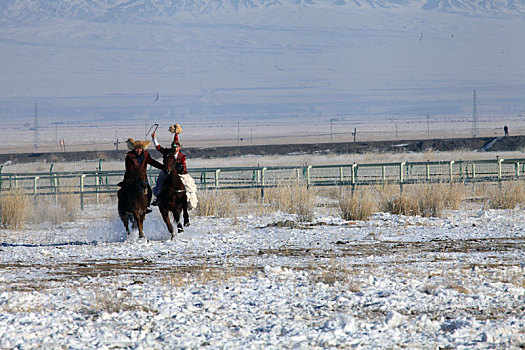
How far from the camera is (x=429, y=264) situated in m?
11.6

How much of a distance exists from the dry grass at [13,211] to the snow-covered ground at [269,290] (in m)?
3.75

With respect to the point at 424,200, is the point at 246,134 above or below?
above

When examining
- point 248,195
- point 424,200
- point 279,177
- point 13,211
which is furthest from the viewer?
point 279,177

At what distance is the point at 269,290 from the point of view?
9656 millimetres

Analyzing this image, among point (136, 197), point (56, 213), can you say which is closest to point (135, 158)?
point (136, 197)

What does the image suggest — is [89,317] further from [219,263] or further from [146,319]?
[219,263]

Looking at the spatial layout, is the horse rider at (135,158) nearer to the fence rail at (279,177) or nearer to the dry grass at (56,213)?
the fence rail at (279,177)

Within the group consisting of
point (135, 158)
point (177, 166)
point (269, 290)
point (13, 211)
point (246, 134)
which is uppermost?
point (246, 134)

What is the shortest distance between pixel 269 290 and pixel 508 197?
A: 43.7 ft

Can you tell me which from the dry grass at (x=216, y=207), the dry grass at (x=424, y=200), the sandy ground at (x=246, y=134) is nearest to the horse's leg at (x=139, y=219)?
the dry grass at (x=216, y=207)

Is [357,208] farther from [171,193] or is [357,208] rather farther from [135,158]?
[135,158]

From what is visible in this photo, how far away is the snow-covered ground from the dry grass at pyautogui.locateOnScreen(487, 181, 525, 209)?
517cm

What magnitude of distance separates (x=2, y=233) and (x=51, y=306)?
10.2m

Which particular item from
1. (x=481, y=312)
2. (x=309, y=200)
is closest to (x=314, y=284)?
(x=481, y=312)
